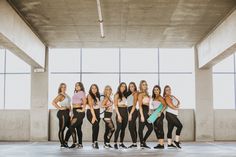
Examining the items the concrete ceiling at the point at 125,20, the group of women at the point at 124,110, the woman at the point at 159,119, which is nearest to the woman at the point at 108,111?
the group of women at the point at 124,110

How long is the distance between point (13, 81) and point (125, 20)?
8.15 meters

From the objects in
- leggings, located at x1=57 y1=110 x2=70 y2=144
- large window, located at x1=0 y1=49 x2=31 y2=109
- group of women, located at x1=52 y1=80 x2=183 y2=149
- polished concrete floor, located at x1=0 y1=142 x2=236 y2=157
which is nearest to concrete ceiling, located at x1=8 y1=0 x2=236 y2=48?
group of women, located at x1=52 y1=80 x2=183 y2=149

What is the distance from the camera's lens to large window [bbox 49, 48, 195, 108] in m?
18.8

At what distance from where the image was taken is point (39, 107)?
16891 millimetres

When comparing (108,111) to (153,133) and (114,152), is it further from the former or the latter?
(153,133)

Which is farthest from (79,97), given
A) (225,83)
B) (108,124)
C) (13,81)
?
(225,83)

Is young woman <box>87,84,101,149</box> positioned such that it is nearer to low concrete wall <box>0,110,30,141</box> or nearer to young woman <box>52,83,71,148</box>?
young woman <box>52,83,71,148</box>

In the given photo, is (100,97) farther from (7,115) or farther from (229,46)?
(7,115)

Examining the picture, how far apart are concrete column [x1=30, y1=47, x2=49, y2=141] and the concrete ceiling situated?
1397 mm

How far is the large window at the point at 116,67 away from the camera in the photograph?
61.8 feet

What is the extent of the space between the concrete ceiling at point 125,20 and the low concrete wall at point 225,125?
3.00 m

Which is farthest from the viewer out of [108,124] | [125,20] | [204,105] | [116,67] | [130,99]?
[116,67]

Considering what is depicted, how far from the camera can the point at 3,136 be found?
16.8 meters

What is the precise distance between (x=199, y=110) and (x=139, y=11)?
6.42m
